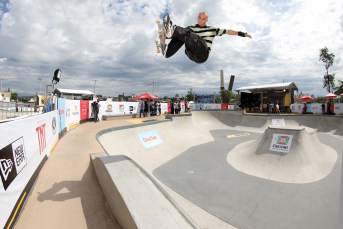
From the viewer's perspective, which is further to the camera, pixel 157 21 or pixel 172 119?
pixel 172 119

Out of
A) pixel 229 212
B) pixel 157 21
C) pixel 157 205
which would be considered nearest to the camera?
pixel 157 205

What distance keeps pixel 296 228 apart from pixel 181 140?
29.7 feet

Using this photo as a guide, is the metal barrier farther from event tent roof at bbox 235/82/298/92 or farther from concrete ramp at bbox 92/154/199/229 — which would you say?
event tent roof at bbox 235/82/298/92

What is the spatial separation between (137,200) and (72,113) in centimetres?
1027

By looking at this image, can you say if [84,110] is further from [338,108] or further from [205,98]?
[205,98]

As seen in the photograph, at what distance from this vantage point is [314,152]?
8.12m

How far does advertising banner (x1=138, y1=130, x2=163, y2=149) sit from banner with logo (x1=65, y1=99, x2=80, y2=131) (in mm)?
4214

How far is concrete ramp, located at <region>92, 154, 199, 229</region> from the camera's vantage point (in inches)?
90.6

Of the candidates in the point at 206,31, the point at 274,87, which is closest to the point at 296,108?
the point at 274,87

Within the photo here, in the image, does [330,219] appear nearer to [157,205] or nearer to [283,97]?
[157,205]

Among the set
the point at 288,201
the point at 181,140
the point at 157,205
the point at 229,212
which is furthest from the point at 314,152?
the point at 157,205

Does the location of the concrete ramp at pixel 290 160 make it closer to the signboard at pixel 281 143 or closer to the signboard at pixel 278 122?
the signboard at pixel 281 143

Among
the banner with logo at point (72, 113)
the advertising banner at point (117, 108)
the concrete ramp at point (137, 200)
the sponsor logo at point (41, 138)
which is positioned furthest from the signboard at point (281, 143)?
the advertising banner at point (117, 108)

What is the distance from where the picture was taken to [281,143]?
8.48 m
